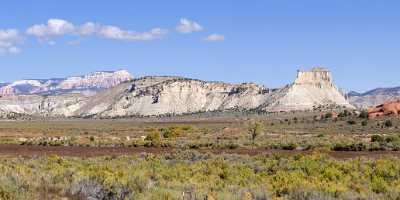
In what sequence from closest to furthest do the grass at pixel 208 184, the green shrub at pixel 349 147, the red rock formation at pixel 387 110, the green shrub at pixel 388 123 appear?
the grass at pixel 208 184
the green shrub at pixel 349 147
the green shrub at pixel 388 123
the red rock formation at pixel 387 110

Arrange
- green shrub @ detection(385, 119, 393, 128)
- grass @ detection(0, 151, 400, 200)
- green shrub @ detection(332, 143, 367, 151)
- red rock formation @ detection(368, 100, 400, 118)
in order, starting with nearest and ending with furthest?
1. grass @ detection(0, 151, 400, 200)
2. green shrub @ detection(332, 143, 367, 151)
3. green shrub @ detection(385, 119, 393, 128)
4. red rock formation @ detection(368, 100, 400, 118)

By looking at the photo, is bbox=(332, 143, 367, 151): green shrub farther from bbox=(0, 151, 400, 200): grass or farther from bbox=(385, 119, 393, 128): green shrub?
bbox=(385, 119, 393, 128): green shrub

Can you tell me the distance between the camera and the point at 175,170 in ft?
71.7

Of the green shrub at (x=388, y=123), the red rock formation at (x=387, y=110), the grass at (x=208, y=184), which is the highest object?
the red rock formation at (x=387, y=110)

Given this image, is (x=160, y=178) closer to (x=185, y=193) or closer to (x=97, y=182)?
(x=97, y=182)

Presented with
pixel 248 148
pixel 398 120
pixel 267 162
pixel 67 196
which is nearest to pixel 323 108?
pixel 398 120

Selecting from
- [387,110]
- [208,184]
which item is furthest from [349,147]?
[387,110]

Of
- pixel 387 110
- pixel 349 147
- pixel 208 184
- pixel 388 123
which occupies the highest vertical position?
pixel 387 110

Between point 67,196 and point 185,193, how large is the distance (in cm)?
323

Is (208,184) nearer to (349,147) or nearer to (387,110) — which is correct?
(349,147)

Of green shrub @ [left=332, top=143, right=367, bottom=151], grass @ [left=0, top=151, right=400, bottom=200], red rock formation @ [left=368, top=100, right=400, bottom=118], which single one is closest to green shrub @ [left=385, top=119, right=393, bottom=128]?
red rock formation @ [left=368, top=100, right=400, bottom=118]

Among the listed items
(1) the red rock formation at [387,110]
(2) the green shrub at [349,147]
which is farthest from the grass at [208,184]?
(1) the red rock formation at [387,110]

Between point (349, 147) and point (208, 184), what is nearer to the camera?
point (208, 184)

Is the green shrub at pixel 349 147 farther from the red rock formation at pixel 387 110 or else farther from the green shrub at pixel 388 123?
the red rock formation at pixel 387 110
